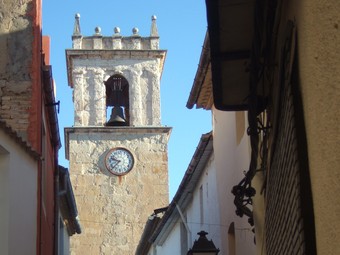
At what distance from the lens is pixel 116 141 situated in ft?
110

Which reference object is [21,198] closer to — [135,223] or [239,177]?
[239,177]

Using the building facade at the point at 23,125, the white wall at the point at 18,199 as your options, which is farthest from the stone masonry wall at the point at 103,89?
the white wall at the point at 18,199

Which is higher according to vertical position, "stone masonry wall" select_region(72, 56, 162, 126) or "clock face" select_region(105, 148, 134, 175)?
"stone masonry wall" select_region(72, 56, 162, 126)

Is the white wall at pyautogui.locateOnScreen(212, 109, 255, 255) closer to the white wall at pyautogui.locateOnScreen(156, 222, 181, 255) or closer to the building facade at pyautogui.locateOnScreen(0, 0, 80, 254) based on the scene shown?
the building facade at pyautogui.locateOnScreen(0, 0, 80, 254)

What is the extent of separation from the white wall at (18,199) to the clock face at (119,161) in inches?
858

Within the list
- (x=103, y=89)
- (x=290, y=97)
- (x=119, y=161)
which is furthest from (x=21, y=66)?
(x=119, y=161)

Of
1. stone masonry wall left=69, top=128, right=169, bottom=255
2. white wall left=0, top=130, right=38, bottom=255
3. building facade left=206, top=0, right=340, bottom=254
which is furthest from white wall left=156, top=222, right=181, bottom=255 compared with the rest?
building facade left=206, top=0, right=340, bottom=254

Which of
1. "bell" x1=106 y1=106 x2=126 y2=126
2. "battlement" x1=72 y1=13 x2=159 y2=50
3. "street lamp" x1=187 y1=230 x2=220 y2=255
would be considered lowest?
"street lamp" x1=187 y1=230 x2=220 y2=255

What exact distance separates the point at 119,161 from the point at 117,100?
245cm

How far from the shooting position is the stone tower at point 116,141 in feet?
109

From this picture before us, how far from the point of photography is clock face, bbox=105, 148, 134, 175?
33.7m

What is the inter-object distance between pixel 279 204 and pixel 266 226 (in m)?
1.49

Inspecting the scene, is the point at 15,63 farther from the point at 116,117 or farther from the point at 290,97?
the point at 116,117

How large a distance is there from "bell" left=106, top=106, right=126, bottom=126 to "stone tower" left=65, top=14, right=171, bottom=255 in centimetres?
5
